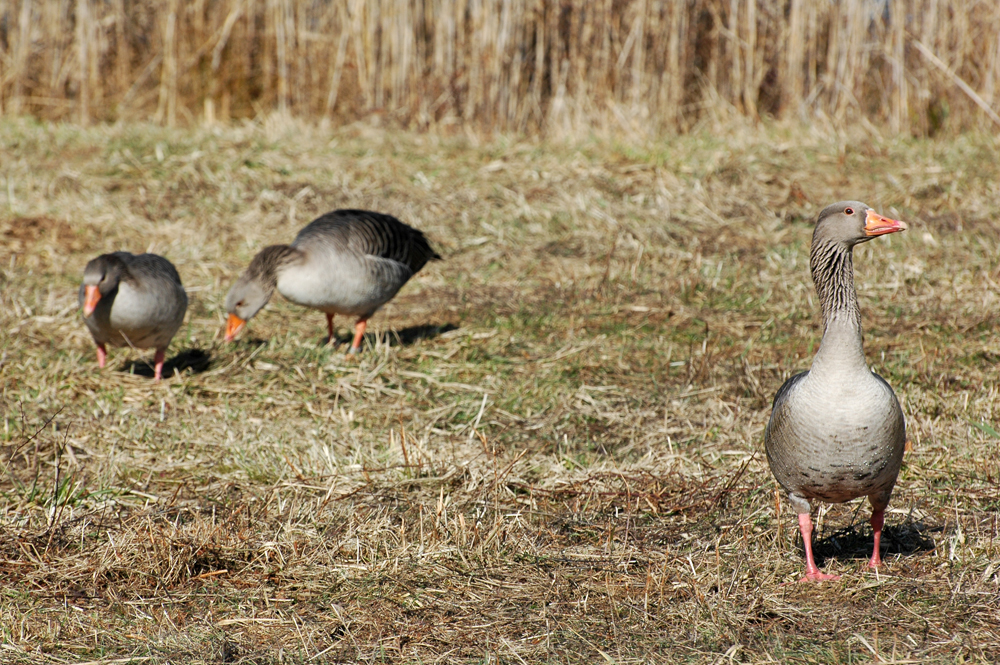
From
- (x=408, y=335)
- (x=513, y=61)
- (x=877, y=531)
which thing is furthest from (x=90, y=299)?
(x=513, y=61)

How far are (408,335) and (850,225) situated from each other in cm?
424

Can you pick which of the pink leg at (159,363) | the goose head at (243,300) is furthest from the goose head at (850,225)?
the pink leg at (159,363)

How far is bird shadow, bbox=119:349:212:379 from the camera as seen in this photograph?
22.5 feet

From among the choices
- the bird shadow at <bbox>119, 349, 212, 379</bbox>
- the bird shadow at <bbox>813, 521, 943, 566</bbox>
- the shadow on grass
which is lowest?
the bird shadow at <bbox>119, 349, 212, 379</bbox>

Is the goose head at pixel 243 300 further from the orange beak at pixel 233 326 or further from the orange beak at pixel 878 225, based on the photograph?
the orange beak at pixel 878 225

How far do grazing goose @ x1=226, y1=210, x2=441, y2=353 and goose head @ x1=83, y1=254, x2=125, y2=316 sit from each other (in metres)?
0.86

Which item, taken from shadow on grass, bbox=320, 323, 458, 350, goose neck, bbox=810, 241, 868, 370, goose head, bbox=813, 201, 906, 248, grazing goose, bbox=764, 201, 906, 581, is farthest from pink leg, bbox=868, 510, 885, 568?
shadow on grass, bbox=320, 323, 458, 350

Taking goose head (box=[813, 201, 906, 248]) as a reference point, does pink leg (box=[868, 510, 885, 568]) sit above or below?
below

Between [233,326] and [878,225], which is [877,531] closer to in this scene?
[878,225]

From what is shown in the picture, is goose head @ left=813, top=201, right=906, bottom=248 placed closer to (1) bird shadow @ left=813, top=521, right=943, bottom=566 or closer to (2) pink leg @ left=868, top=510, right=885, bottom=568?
(2) pink leg @ left=868, top=510, right=885, bottom=568

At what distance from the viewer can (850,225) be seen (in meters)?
3.90

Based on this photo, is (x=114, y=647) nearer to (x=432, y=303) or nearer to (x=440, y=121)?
(x=432, y=303)

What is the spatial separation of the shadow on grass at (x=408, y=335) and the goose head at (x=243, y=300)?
705 mm

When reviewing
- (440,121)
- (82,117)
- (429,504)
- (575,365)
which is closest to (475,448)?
(429,504)
